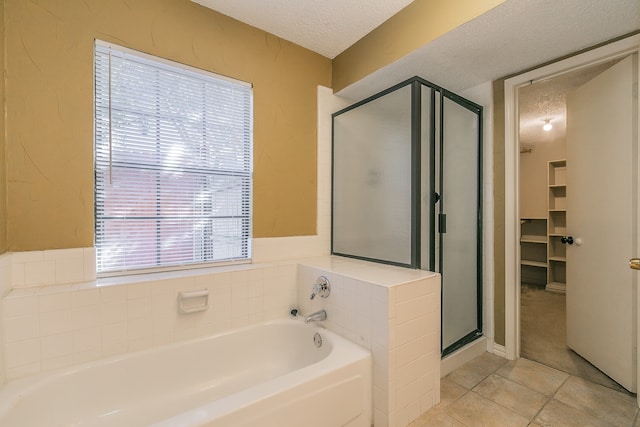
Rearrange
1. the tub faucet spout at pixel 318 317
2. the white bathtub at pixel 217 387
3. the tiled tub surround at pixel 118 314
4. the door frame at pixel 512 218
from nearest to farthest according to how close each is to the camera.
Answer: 1. the white bathtub at pixel 217 387
2. the tiled tub surround at pixel 118 314
3. the tub faucet spout at pixel 318 317
4. the door frame at pixel 512 218

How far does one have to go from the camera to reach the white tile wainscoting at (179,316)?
1.37 m

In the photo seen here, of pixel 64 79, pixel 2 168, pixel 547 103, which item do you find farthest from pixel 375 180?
pixel 547 103

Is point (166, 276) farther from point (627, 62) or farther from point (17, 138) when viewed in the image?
point (627, 62)

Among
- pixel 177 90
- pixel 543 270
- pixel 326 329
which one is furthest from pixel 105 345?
pixel 543 270

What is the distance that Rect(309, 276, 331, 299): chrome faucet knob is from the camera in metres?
1.87

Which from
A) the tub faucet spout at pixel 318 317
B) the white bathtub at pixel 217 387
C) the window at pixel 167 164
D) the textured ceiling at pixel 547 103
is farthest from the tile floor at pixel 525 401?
the textured ceiling at pixel 547 103

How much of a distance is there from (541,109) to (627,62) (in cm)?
161

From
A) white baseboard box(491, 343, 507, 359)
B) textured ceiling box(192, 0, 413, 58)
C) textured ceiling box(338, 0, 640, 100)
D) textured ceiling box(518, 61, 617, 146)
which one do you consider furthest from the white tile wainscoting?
textured ceiling box(518, 61, 617, 146)

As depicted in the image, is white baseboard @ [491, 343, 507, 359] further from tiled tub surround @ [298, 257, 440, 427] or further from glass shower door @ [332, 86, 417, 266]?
glass shower door @ [332, 86, 417, 266]

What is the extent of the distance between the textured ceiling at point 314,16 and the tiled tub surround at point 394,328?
1771 mm

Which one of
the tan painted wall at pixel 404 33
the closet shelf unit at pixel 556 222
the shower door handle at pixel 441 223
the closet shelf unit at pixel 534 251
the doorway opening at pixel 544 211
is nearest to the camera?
the tan painted wall at pixel 404 33

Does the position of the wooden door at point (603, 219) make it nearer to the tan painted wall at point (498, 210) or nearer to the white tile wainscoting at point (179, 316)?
the tan painted wall at point (498, 210)

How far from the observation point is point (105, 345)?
151cm

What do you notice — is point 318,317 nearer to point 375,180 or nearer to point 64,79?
point 375,180
